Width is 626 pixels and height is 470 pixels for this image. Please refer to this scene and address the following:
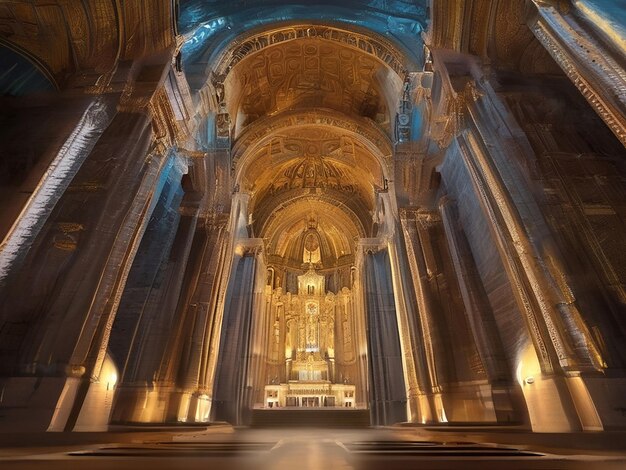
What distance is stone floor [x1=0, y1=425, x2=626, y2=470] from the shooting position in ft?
5.34

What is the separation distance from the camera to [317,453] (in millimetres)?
2344

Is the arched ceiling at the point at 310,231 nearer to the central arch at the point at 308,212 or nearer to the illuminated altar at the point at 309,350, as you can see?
the central arch at the point at 308,212

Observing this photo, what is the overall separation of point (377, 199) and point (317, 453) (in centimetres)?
1115

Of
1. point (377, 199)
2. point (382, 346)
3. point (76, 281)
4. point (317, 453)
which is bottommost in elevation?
point (317, 453)

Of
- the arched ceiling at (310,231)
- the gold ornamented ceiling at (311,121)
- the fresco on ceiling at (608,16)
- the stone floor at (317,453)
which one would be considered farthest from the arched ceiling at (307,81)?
the stone floor at (317,453)

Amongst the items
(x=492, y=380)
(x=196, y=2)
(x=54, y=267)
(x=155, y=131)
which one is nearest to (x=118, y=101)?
(x=155, y=131)

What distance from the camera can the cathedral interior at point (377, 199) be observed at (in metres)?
3.80

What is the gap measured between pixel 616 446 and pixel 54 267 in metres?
5.90

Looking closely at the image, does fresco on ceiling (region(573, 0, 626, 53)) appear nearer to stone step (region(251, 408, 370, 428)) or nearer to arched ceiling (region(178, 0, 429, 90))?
arched ceiling (region(178, 0, 429, 90))

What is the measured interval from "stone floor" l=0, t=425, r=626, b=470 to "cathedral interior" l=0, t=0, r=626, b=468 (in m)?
0.22

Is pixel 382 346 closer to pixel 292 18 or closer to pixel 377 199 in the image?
pixel 377 199

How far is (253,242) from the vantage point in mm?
13805

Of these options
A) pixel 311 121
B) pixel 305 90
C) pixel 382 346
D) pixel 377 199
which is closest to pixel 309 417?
pixel 382 346

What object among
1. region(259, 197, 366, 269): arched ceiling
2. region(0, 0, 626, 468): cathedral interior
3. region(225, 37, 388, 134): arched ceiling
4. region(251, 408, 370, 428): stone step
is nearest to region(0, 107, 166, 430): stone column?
region(0, 0, 626, 468): cathedral interior
